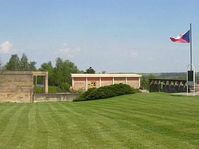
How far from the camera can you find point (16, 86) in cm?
6328

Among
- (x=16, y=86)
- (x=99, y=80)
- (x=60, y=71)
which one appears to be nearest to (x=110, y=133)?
(x=16, y=86)

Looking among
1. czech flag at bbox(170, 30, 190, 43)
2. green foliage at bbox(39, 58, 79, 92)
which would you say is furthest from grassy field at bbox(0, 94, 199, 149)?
green foliage at bbox(39, 58, 79, 92)

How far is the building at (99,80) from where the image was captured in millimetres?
85625

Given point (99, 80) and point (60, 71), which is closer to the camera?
point (99, 80)

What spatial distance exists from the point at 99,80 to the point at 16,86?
88.4 feet

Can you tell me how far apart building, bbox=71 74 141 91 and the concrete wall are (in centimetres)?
2080

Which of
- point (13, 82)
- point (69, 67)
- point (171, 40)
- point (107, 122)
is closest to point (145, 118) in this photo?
point (107, 122)

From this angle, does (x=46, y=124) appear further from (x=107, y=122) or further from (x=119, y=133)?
(x=119, y=133)

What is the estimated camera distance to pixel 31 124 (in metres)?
18.0

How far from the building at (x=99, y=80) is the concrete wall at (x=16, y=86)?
20802mm

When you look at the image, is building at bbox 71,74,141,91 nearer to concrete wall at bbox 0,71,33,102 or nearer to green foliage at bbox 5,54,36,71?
concrete wall at bbox 0,71,33,102

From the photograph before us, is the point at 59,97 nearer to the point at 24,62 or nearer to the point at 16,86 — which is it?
the point at 16,86

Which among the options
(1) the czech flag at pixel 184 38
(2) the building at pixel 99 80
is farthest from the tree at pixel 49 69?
(1) the czech flag at pixel 184 38

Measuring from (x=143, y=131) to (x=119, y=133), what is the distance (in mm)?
753
